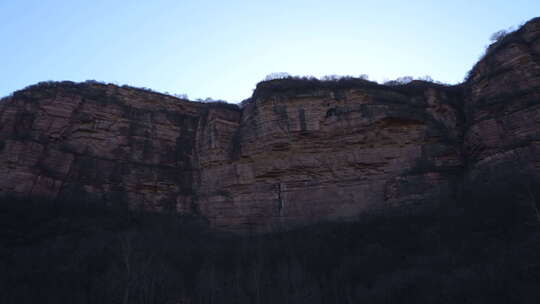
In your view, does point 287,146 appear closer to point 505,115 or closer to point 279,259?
point 279,259

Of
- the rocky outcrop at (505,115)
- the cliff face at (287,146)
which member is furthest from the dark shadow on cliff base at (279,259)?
the cliff face at (287,146)

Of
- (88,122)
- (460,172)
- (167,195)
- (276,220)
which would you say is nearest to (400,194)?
(460,172)

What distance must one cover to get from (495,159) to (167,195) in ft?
56.2

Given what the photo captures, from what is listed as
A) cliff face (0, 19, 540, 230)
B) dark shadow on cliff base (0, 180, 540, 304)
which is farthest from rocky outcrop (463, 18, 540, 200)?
dark shadow on cliff base (0, 180, 540, 304)

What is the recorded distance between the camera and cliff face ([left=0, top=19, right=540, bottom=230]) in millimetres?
24234

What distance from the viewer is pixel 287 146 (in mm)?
26516

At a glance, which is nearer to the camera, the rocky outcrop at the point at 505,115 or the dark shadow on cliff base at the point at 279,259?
the dark shadow on cliff base at the point at 279,259

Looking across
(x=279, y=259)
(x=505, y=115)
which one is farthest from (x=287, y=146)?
(x=505, y=115)

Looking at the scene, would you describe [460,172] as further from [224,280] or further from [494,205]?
[224,280]

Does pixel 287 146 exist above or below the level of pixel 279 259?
above

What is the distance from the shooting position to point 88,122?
27672 mm

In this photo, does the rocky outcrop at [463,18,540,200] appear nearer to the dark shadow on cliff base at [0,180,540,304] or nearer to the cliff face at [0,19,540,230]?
the cliff face at [0,19,540,230]

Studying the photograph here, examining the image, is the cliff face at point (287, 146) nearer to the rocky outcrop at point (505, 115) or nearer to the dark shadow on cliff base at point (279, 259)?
the rocky outcrop at point (505, 115)

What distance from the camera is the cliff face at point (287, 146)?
24.2 metres
